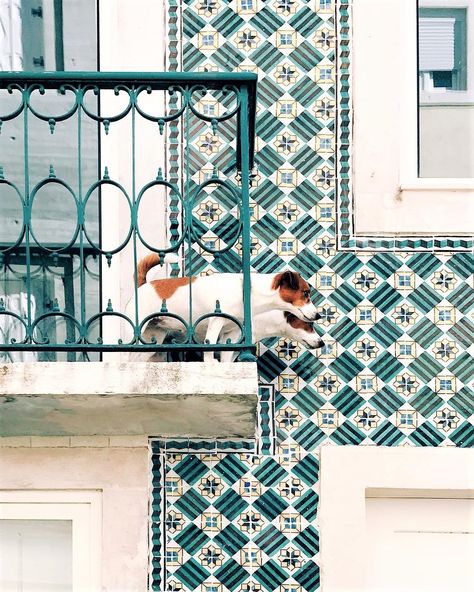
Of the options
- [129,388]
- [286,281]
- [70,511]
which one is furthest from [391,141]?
[70,511]

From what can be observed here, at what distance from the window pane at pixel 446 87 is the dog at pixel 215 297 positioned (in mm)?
1014

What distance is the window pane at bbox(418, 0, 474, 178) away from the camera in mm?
7715

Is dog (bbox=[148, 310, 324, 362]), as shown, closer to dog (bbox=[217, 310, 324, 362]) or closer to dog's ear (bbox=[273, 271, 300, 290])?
dog (bbox=[217, 310, 324, 362])

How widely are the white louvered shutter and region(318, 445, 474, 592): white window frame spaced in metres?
1.74

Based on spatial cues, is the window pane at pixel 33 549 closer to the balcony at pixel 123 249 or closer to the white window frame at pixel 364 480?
the balcony at pixel 123 249

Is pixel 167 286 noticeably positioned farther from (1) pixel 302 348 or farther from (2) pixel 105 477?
(2) pixel 105 477

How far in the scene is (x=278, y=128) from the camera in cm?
767

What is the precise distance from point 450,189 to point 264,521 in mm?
1649

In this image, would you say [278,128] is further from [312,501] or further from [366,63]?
[312,501]

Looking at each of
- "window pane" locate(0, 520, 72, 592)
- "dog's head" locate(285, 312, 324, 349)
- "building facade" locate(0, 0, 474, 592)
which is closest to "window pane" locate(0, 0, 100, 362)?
"building facade" locate(0, 0, 474, 592)

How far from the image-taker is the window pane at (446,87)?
7.71 meters

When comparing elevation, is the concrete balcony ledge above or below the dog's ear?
below

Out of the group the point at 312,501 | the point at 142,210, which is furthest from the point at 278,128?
the point at 312,501

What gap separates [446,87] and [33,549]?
2724mm
